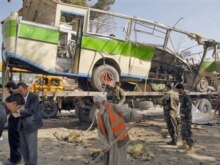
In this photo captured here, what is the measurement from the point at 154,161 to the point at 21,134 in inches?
111

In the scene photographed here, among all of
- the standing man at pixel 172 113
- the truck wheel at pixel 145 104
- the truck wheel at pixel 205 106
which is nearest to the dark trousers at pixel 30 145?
the standing man at pixel 172 113

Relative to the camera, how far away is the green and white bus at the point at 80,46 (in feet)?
32.7

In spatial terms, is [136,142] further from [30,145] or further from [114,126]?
[114,126]

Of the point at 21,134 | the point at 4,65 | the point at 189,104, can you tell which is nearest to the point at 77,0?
the point at 4,65

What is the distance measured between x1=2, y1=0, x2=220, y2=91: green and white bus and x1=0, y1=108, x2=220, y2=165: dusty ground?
5.51ft

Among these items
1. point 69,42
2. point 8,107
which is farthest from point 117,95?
point 8,107

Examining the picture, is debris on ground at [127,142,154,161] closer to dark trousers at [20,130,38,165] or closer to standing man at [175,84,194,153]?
standing man at [175,84,194,153]

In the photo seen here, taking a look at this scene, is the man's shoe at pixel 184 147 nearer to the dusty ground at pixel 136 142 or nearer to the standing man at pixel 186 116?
the standing man at pixel 186 116

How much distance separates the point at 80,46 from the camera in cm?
1053

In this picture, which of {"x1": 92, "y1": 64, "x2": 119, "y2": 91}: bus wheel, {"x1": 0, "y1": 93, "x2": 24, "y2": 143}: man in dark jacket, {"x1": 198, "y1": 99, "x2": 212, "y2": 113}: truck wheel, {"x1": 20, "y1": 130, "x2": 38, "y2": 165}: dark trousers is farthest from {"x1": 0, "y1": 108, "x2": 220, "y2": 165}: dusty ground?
{"x1": 0, "y1": 93, "x2": 24, "y2": 143}: man in dark jacket

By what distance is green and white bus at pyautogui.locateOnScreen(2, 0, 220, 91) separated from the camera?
9969mm

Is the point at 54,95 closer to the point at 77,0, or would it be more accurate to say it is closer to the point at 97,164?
the point at 97,164

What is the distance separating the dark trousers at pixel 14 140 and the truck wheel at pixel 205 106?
30.0ft

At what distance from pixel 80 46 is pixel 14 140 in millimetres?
4208
